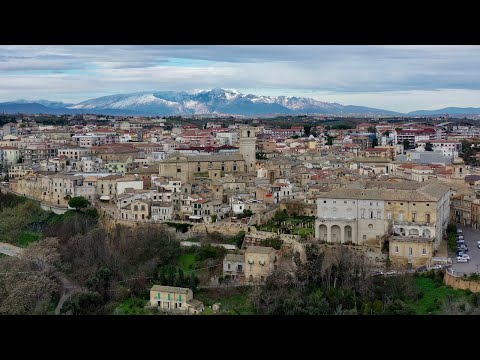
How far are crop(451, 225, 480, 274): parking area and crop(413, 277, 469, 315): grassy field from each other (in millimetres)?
312

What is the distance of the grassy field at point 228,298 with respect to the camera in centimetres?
633

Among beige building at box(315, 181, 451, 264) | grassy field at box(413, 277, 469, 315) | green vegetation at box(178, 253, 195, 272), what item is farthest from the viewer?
green vegetation at box(178, 253, 195, 272)

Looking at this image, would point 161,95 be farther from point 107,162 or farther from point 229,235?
point 229,235

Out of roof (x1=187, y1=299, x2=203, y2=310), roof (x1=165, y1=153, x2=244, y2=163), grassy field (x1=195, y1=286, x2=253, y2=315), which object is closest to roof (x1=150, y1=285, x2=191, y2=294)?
roof (x1=187, y1=299, x2=203, y2=310)

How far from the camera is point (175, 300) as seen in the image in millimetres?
6434

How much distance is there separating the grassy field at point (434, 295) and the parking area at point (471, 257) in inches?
12.3

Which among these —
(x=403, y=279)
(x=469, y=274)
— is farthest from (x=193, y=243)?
(x=469, y=274)

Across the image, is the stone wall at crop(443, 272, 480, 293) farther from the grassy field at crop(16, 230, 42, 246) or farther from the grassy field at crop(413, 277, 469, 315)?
the grassy field at crop(16, 230, 42, 246)

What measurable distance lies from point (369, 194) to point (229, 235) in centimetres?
172

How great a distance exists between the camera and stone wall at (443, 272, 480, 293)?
19.7 ft

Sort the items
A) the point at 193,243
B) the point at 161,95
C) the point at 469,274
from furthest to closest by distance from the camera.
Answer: the point at 161,95
the point at 193,243
the point at 469,274

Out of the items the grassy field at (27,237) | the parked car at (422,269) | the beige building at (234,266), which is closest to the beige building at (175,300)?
the beige building at (234,266)
